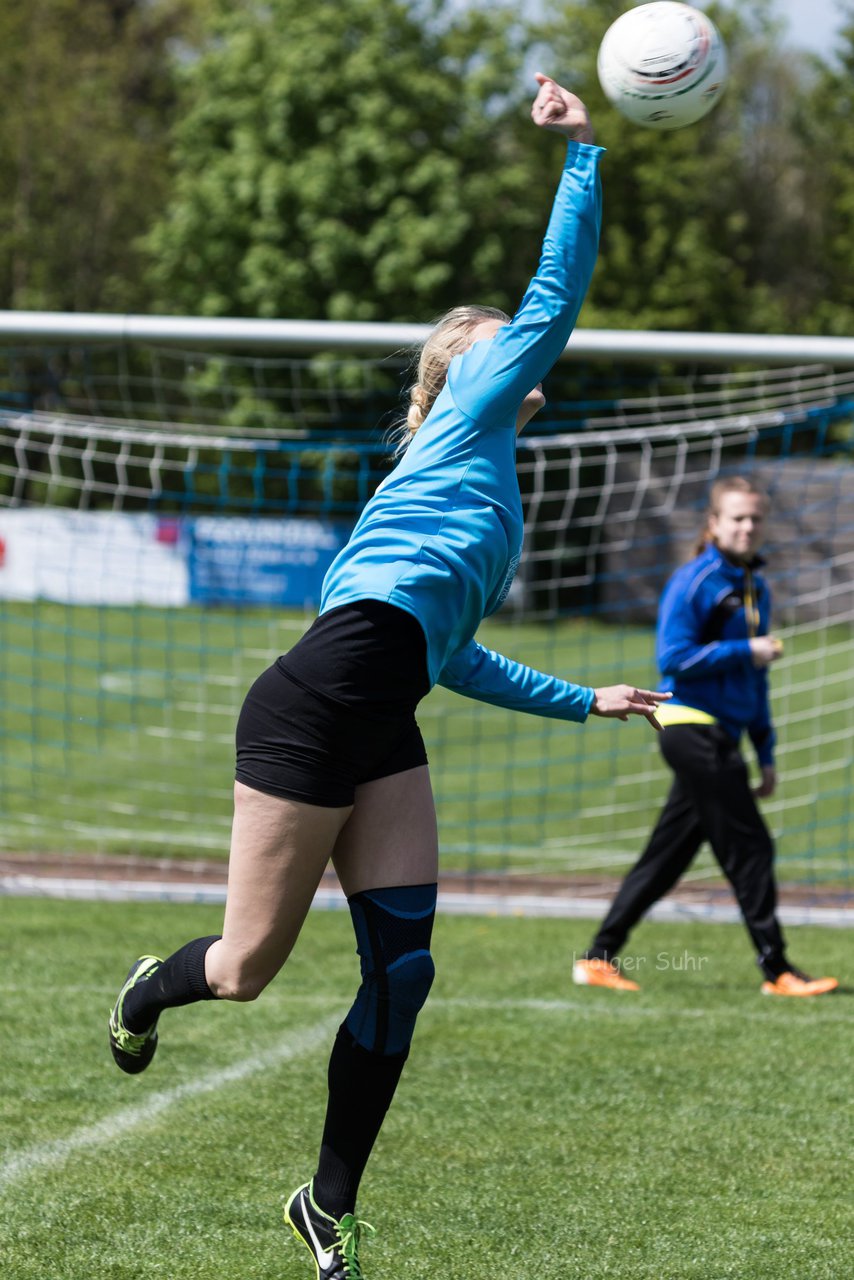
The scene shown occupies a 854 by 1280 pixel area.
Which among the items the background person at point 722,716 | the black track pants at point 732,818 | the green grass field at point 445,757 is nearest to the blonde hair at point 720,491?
the background person at point 722,716

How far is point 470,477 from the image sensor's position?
10.2ft

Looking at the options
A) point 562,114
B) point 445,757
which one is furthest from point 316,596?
point 562,114

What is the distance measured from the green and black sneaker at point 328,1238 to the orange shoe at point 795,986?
10.7ft

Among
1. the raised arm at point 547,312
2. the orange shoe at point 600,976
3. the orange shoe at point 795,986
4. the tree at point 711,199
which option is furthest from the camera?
the tree at point 711,199

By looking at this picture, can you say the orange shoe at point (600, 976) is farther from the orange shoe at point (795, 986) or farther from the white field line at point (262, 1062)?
the orange shoe at point (795, 986)

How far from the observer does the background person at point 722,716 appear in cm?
593

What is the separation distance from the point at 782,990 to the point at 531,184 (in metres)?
28.5

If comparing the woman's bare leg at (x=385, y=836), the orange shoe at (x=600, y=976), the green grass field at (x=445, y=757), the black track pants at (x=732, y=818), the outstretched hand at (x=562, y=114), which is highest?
the outstretched hand at (x=562, y=114)

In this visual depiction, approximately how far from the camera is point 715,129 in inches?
1364

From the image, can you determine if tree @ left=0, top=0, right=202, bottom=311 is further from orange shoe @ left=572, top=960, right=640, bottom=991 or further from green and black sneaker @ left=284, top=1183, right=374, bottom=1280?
green and black sneaker @ left=284, top=1183, right=374, bottom=1280

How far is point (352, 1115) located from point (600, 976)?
3.21 meters

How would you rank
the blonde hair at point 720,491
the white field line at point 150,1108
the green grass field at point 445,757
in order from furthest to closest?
the green grass field at point 445,757 → the blonde hair at point 720,491 → the white field line at point 150,1108

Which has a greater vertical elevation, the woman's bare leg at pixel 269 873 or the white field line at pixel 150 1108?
the woman's bare leg at pixel 269 873

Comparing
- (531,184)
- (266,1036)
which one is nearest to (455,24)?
(531,184)
